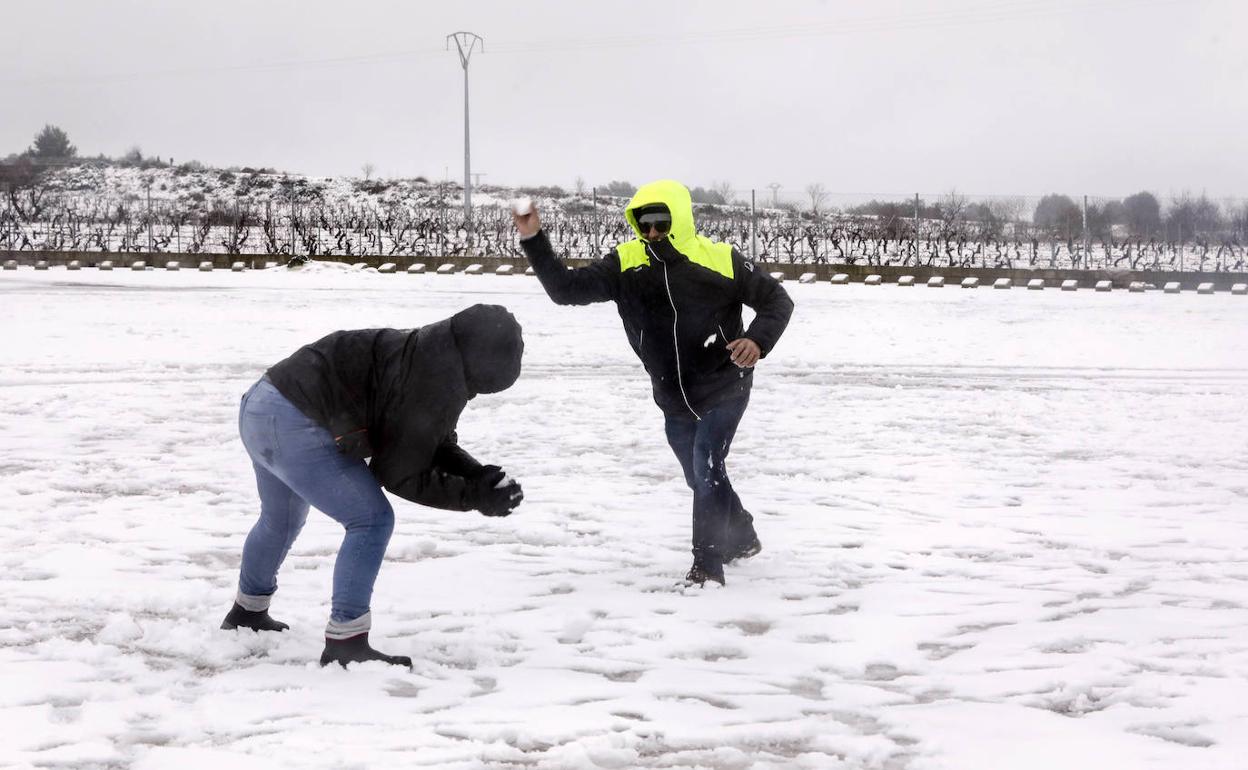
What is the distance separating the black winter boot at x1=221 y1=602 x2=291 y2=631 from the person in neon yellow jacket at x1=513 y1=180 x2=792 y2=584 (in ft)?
5.37

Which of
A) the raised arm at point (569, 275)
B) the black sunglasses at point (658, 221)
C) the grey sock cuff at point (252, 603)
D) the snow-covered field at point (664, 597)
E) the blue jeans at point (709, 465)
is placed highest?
the black sunglasses at point (658, 221)

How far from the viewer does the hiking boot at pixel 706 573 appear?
16.5ft

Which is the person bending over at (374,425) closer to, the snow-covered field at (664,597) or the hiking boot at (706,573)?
the snow-covered field at (664,597)

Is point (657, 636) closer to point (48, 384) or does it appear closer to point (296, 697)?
point (296, 697)

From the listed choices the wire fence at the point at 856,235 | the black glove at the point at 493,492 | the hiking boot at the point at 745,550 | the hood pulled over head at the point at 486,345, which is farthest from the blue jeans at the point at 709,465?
the wire fence at the point at 856,235

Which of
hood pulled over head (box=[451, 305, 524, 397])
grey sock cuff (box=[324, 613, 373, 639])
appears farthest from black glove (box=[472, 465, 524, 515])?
grey sock cuff (box=[324, 613, 373, 639])

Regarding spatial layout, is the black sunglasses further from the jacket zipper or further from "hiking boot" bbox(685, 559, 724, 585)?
"hiking boot" bbox(685, 559, 724, 585)

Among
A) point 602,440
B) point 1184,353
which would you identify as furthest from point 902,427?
point 1184,353

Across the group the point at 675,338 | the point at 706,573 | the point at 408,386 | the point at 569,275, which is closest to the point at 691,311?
the point at 675,338

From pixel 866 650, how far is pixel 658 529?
1.90m

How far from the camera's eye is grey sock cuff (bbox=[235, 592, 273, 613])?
13.7ft

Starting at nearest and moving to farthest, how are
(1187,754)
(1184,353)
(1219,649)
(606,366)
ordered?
(1187,754), (1219,649), (606,366), (1184,353)

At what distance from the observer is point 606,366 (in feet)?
42.0

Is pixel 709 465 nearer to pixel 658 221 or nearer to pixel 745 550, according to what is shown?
pixel 745 550
